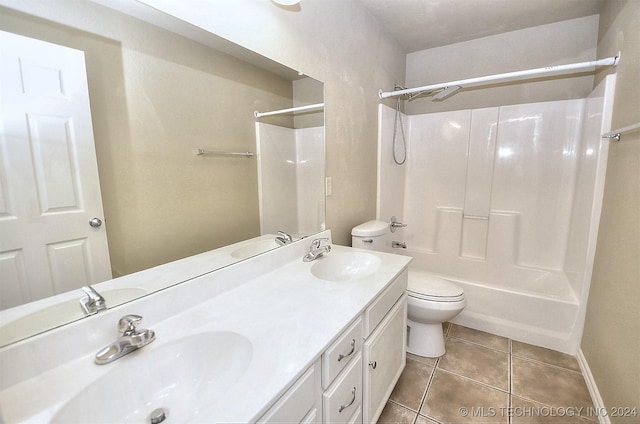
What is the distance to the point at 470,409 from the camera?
1511 millimetres

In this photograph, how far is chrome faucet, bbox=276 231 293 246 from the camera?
142 centimetres

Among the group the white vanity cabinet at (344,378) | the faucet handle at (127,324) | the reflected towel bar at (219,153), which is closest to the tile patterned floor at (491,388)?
the white vanity cabinet at (344,378)

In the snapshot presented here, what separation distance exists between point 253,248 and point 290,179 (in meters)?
0.45

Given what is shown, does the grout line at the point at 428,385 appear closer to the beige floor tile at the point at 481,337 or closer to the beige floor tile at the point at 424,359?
the beige floor tile at the point at 424,359

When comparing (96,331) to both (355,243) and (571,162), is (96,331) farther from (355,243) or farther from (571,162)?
(571,162)

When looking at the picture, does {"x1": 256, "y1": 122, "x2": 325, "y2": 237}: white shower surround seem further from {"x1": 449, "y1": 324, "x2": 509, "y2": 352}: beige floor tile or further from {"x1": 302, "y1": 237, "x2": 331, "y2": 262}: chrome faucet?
{"x1": 449, "y1": 324, "x2": 509, "y2": 352}: beige floor tile

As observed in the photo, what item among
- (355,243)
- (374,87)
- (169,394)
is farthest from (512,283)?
(169,394)

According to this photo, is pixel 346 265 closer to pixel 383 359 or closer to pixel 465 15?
pixel 383 359

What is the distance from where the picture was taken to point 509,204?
2.51m

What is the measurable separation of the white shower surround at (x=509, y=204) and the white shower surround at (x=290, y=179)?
0.92m

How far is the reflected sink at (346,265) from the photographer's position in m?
1.48

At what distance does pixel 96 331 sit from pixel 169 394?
0.85ft

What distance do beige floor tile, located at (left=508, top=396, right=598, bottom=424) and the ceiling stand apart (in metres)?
2.54

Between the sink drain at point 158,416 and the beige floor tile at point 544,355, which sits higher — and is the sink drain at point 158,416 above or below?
above
